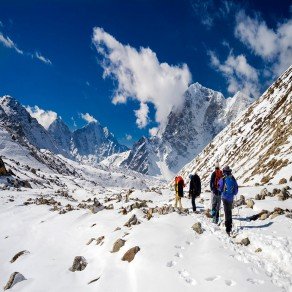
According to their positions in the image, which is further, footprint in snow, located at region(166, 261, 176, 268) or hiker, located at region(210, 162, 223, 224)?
hiker, located at region(210, 162, 223, 224)

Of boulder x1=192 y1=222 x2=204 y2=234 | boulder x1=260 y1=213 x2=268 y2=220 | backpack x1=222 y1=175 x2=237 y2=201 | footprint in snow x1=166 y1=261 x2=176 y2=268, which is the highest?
backpack x1=222 y1=175 x2=237 y2=201

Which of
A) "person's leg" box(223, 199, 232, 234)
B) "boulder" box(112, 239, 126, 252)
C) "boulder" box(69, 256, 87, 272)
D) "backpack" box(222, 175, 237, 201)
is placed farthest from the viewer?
"backpack" box(222, 175, 237, 201)

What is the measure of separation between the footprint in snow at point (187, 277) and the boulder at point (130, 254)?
90.9 inches

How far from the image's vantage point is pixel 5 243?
21375mm

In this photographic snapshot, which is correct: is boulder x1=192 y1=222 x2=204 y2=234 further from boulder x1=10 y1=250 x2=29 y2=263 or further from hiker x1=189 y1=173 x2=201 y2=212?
boulder x1=10 y1=250 x2=29 y2=263

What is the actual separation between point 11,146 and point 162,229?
147485mm

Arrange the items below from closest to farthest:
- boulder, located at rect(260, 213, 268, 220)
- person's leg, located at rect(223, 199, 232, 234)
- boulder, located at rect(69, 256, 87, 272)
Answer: boulder, located at rect(69, 256, 87, 272)
person's leg, located at rect(223, 199, 232, 234)
boulder, located at rect(260, 213, 268, 220)

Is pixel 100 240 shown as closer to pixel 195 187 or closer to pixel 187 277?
pixel 187 277

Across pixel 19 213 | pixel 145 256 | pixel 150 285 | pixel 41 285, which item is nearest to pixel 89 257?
pixel 41 285

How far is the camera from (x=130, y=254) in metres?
13.6

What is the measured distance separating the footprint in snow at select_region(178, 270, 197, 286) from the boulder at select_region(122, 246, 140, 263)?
231cm

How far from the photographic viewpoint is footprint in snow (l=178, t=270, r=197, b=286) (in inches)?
436

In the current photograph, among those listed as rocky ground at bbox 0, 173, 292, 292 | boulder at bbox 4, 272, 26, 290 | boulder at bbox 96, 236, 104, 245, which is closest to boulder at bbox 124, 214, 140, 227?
rocky ground at bbox 0, 173, 292, 292

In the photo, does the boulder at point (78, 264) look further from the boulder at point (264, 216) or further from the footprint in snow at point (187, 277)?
the boulder at point (264, 216)
